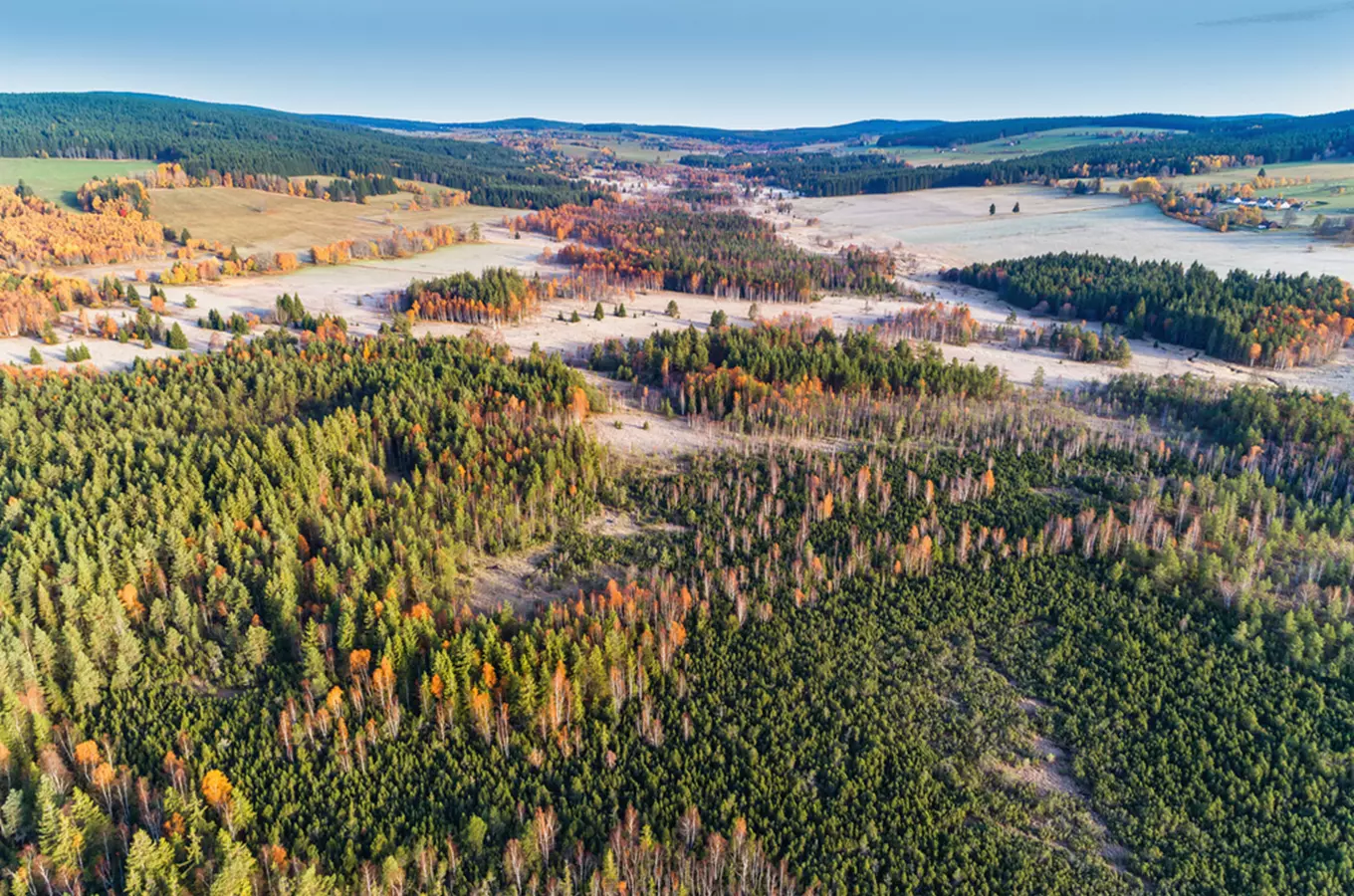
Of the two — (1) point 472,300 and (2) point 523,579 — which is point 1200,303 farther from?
(1) point 472,300

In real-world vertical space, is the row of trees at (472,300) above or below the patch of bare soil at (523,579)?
above

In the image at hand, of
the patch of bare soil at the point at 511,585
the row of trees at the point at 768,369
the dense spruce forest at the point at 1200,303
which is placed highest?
the dense spruce forest at the point at 1200,303

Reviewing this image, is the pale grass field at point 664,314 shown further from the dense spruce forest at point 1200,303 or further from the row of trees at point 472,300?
the dense spruce forest at point 1200,303

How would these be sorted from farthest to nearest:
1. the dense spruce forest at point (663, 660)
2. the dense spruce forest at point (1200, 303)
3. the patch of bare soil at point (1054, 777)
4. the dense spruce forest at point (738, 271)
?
A: the dense spruce forest at point (738, 271) → the dense spruce forest at point (1200, 303) → the patch of bare soil at point (1054, 777) → the dense spruce forest at point (663, 660)

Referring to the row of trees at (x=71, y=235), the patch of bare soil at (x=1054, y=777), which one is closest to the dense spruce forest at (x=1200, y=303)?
the patch of bare soil at (x=1054, y=777)

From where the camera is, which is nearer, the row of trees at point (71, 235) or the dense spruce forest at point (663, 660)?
the dense spruce forest at point (663, 660)

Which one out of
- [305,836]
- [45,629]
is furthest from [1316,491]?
[45,629]

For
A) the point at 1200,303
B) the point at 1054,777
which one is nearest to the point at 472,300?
the point at 1054,777

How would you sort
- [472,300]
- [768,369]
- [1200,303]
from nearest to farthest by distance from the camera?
[768,369] < [1200,303] < [472,300]
